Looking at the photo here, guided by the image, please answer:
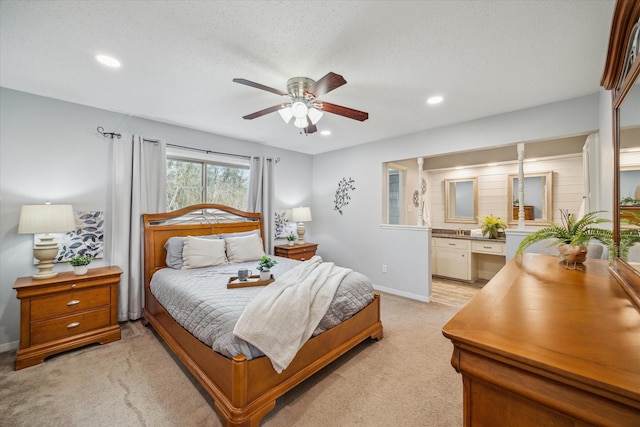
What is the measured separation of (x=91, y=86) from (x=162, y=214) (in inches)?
60.5

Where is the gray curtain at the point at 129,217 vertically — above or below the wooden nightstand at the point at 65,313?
above

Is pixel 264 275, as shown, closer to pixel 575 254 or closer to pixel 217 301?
pixel 217 301

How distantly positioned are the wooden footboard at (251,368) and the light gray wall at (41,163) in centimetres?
147

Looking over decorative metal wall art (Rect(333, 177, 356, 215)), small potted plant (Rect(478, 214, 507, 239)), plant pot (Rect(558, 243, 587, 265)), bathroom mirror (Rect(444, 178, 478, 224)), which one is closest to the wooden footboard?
plant pot (Rect(558, 243, 587, 265))

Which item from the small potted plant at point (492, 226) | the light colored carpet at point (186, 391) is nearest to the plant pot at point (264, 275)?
the light colored carpet at point (186, 391)

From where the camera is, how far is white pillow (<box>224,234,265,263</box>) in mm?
3482

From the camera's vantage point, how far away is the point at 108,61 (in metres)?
2.10

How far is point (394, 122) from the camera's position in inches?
138

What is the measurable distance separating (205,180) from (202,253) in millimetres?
1330

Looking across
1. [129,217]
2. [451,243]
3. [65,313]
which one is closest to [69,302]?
[65,313]

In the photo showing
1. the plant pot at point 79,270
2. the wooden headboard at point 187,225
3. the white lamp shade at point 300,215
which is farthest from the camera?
the white lamp shade at point 300,215

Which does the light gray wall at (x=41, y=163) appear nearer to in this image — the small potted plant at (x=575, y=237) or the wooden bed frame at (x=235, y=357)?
the wooden bed frame at (x=235, y=357)

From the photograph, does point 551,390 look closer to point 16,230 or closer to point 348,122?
point 348,122

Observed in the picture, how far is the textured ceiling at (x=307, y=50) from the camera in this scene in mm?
1563
